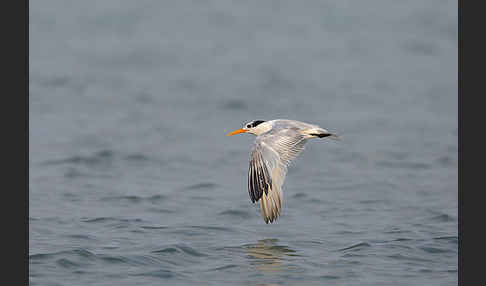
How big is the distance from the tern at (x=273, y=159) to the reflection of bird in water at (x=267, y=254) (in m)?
0.55

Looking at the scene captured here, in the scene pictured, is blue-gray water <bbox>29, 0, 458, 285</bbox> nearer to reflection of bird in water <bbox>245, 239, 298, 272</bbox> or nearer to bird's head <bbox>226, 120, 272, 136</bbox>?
reflection of bird in water <bbox>245, 239, 298, 272</bbox>

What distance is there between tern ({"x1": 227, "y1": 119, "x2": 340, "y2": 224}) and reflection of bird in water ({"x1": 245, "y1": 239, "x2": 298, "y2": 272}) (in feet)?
1.80

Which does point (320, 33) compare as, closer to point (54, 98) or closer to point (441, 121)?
point (441, 121)

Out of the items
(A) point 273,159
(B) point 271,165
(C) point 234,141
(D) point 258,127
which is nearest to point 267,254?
(B) point 271,165


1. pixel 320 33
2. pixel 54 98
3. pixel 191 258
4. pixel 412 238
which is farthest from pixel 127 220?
pixel 320 33

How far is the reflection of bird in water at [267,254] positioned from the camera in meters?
10.3

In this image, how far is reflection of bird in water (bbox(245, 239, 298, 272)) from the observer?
10344 mm

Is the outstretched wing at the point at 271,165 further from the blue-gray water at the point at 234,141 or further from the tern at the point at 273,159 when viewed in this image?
the blue-gray water at the point at 234,141

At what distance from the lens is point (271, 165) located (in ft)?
37.0

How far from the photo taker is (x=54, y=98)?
1991 centimetres

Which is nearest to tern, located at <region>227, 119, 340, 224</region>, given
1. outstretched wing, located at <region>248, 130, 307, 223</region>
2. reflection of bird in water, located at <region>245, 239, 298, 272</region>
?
outstretched wing, located at <region>248, 130, 307, 223</region>

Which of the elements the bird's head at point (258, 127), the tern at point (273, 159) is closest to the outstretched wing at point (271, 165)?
the tern at point (273, 159)

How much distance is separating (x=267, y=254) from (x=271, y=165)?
1.20 metres

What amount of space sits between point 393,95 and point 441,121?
2.15 metres
